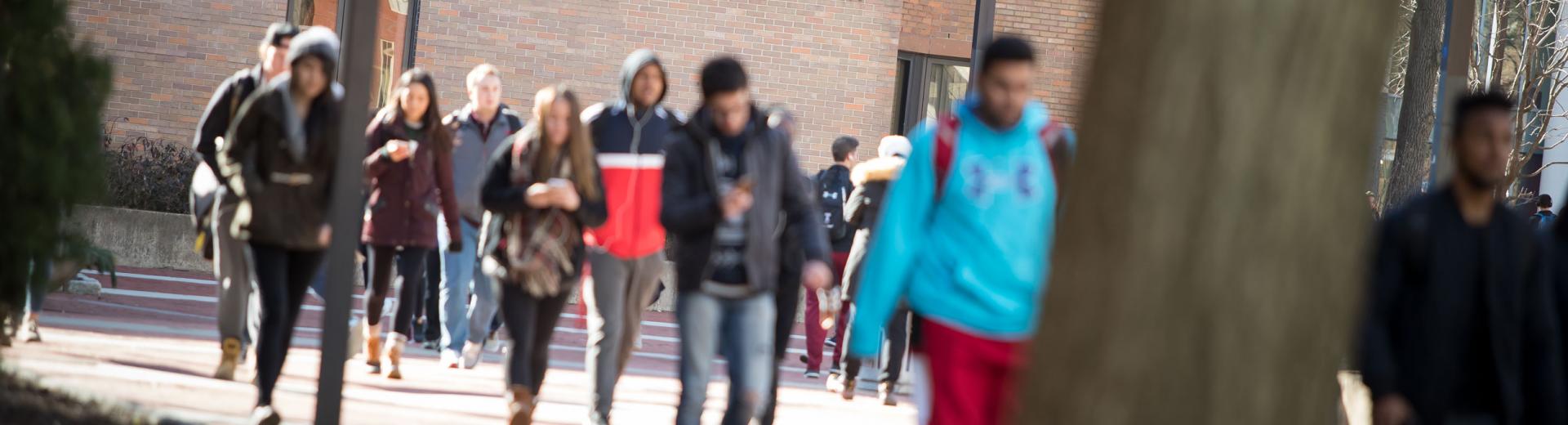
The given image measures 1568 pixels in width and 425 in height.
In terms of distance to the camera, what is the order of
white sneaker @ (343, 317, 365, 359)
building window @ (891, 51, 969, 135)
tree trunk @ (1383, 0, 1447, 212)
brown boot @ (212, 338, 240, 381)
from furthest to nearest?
1. building window @ (891, 51, 969, 135)
2. tree trunk @ (1383, 0, 1447, 212)
3. white sneaker @ (343, 317, 365, 359)
4. brown boot @ (212, 338, 240, 381)

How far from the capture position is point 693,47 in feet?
68.0

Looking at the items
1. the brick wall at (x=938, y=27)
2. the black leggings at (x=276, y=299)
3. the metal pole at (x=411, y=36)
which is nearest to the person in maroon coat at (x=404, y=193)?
the black leggings at (x=276, y=299)

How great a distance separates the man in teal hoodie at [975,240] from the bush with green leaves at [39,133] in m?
3.11

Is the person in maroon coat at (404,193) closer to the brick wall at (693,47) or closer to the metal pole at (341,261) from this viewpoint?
the metal pole at (341,261)

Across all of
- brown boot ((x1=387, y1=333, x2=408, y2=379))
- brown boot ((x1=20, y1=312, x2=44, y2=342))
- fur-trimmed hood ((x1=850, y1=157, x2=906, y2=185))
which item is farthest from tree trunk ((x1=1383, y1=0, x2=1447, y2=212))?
brown boot ((x1=20, y1=312, x2=44, y2=342))

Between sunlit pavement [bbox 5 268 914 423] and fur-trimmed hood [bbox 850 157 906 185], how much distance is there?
1355 mm

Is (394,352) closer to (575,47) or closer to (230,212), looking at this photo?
(230,212)

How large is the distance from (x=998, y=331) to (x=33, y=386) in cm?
402

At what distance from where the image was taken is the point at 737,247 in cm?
639

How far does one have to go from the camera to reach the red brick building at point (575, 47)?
2034cm

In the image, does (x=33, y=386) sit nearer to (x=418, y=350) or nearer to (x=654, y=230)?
(x=654, y=230)

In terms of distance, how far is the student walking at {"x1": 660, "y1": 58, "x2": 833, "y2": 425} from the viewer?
250 inches

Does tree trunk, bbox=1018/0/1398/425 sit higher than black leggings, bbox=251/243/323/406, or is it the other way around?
tree trunk, bbox=1018/0/1398/425

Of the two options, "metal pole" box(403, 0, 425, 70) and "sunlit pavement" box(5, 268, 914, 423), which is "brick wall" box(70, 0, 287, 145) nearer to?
"metal pole" box(403, 0, 425, 70)
